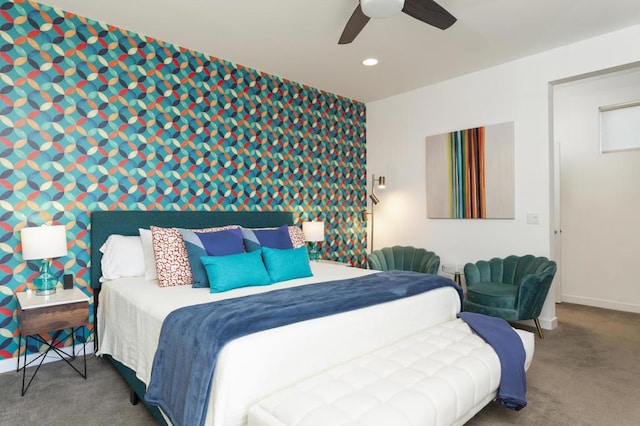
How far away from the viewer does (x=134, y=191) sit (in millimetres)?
3436

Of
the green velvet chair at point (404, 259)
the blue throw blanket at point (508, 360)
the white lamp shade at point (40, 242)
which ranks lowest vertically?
the blue throw blanket at point (508, 360)

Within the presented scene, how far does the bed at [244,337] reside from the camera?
64.1 inches

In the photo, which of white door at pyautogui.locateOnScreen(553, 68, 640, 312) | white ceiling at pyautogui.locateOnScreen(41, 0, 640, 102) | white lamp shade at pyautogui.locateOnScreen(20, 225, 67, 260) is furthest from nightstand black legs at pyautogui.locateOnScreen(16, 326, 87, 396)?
white door at pyautogui.locateOnScreen(553, 68, 640, 312)

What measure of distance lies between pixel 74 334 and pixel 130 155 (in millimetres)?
1596

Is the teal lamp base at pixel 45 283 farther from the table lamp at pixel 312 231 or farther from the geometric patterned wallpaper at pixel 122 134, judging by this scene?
the table lamp at pixel 312 231

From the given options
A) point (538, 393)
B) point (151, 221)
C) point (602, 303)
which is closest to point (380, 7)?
point (151, 221)

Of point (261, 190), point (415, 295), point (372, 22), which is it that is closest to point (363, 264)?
point (261, 190)

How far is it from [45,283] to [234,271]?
57.0 inches

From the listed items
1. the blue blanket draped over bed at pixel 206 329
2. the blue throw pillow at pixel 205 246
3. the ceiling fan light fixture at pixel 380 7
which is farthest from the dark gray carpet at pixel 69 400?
the ceiling fan light fixture at pixel 380 7

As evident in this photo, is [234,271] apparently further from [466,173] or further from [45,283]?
[466,173]

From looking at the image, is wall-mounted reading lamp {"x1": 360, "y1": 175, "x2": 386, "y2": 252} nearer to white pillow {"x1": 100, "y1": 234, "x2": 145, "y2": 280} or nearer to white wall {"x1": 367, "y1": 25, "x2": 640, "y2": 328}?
white wall {"x1": 367, "y1": 25, "x2": 640, "y2": 328}

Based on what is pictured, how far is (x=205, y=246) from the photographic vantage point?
2889 mm

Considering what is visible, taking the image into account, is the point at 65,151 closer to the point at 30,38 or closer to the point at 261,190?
the point at 30,38

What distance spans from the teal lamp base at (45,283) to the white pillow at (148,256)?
2.12ft
